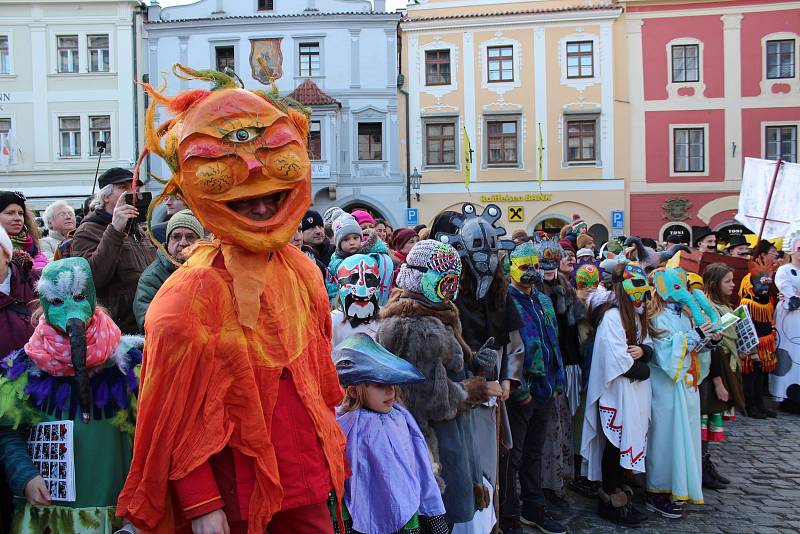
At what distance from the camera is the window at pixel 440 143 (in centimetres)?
2483

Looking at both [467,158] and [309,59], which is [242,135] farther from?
[309,59]

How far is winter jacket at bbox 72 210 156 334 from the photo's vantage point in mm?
4105

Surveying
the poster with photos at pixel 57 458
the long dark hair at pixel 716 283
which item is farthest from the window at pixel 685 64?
the poster with photos at pixel 57 458

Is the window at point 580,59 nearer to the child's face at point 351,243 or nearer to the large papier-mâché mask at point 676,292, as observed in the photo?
the large papier-mâché mask at point 676,292

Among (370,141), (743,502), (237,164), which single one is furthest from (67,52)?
(237,164)

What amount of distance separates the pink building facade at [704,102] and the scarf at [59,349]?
2338cm

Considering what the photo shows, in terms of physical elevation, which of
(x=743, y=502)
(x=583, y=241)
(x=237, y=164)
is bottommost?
(x=743, y=502)

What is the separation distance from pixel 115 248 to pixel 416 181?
20.7 m

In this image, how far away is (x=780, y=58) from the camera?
2366cm

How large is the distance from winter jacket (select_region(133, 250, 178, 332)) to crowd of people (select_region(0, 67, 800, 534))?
2cm

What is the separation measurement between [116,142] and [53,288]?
2393 centimetres

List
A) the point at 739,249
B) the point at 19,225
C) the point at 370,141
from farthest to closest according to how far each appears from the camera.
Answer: the point at 370,141
the point at 739,249
the point at 19,225

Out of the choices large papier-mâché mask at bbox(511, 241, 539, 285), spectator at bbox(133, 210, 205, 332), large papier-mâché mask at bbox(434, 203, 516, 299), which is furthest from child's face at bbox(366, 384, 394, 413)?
large papier-mâché mask at bbox(511, 241, 539, 285)

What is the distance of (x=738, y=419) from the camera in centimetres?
848
